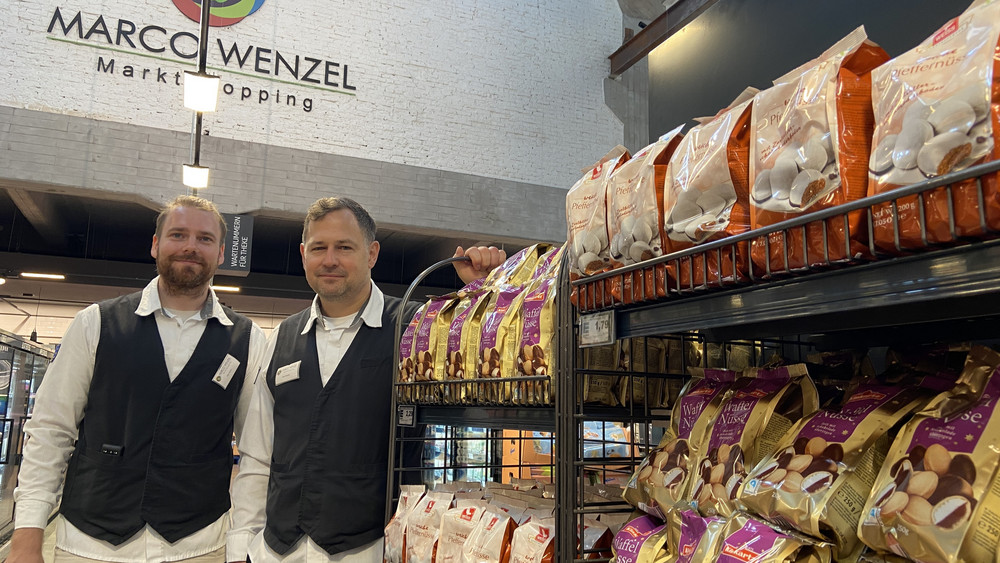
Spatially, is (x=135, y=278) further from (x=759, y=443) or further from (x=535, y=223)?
(x=759, y=443)

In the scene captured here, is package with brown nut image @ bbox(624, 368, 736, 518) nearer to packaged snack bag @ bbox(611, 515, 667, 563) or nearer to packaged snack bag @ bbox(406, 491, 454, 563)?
packaged snack bag @ bbox(611, 515, 667, 563)

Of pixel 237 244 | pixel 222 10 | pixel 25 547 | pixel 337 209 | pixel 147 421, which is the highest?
pixel 222 10

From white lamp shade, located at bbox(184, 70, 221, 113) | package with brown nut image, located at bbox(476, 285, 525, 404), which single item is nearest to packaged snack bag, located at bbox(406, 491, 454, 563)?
package with brown nut image, located at bbox(476, 285, 525, 404)

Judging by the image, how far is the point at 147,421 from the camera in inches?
95.0

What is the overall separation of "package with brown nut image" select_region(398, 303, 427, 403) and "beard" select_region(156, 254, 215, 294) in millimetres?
986

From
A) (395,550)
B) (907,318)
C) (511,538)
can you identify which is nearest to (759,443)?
(907,318)

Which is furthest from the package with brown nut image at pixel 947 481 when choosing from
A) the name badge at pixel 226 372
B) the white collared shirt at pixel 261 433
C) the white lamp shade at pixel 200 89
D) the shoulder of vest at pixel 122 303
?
the white lamp shade at pixel 200 89

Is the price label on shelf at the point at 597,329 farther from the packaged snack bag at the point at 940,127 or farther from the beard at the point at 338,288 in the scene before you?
the beard at the point at 338,288

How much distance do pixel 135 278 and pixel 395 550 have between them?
9481 millimetres

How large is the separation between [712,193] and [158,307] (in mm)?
2149

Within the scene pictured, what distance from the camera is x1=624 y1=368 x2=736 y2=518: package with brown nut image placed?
1.13 meters

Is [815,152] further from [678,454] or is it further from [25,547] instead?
[25,547]

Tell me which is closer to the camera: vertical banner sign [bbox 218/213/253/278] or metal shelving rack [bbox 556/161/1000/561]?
metal shelving rack [bbox 556/161/1000/561]

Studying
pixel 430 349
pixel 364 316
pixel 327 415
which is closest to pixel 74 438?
pixel 327 415
